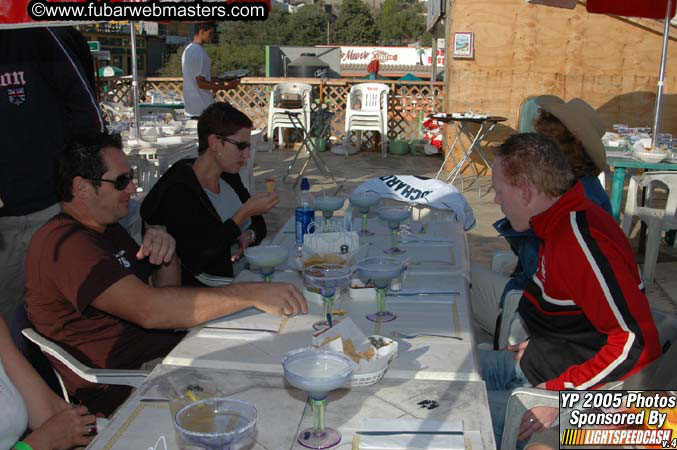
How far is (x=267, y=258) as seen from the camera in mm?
2502

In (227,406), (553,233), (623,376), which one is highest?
(553,233)

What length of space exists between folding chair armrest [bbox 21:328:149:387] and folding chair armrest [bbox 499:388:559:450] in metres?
1.07

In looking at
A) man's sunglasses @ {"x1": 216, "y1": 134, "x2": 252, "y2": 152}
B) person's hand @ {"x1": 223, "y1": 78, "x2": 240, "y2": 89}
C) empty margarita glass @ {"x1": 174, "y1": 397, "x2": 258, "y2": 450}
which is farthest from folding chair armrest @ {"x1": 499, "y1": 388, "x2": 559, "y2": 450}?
person's hand @ {"x1": 223, "y1": 78, "x2": 240, "y2": 89}

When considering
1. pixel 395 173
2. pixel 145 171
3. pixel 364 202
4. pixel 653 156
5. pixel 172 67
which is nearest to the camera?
pixel 364 202

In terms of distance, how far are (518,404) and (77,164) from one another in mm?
1600

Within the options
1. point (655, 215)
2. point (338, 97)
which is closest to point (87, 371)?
point (655, 215)

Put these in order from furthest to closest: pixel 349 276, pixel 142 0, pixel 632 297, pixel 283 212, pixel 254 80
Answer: pixel 254 80 < pixel 283 212 < pixel 142 0 < pixel 349 276 < pixel 632 297

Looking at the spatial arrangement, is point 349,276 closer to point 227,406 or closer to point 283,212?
point 227,406

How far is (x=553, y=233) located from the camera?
2.04 metres

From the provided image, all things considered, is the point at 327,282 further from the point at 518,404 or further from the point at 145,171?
the point at 145,171

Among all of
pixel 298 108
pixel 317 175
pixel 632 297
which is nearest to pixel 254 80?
pixel 298 108

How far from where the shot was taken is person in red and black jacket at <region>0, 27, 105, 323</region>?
307 centimetres

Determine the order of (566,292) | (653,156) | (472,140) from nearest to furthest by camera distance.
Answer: (566,292), (653,156), (472,140)

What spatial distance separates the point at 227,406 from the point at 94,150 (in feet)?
4.05
